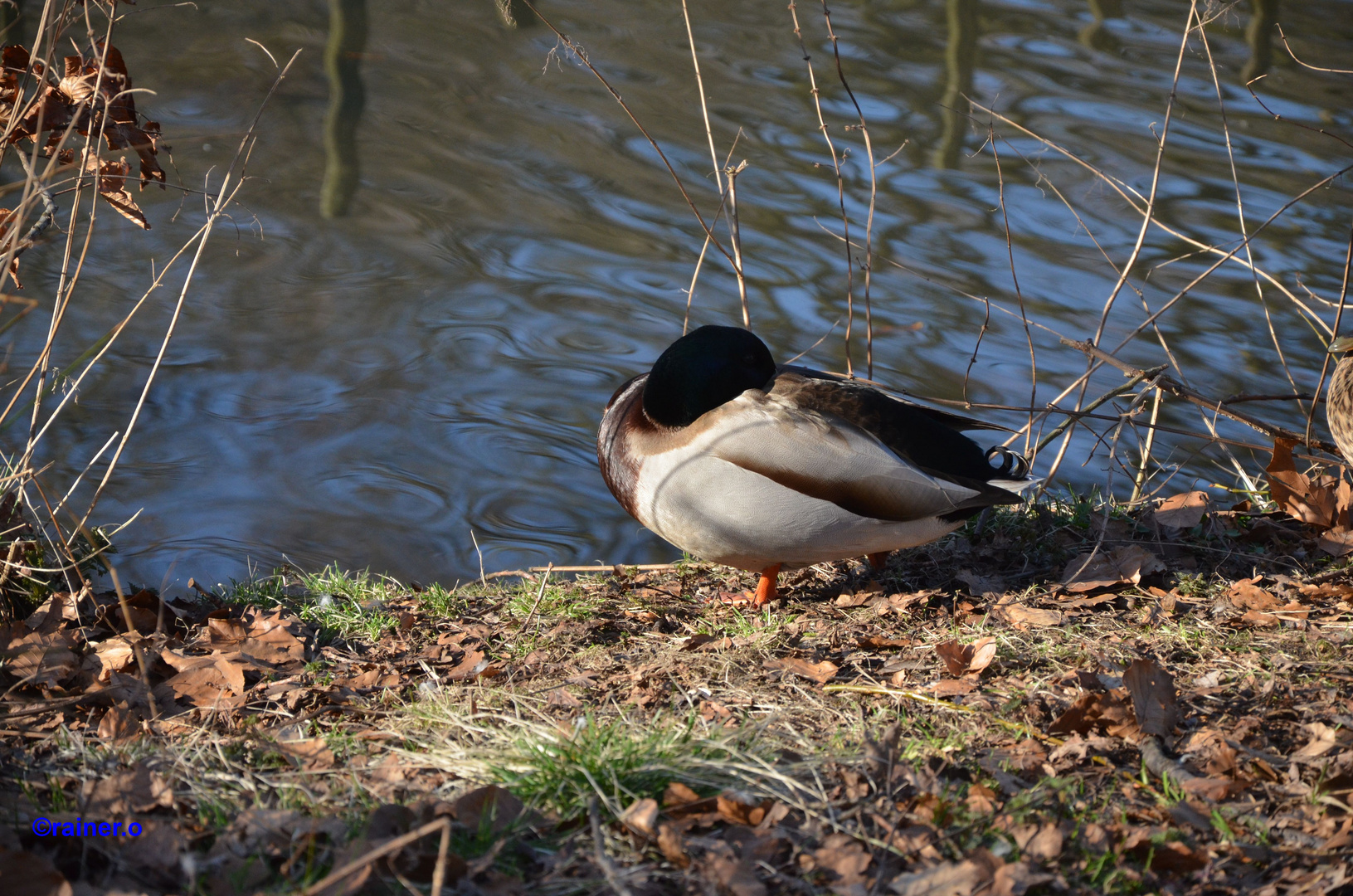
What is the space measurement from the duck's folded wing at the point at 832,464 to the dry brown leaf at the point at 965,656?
0.51 meters

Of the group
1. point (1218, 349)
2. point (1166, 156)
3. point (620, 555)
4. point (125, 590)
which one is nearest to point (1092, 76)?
point (1166, 156)

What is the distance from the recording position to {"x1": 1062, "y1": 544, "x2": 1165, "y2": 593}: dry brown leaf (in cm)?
334

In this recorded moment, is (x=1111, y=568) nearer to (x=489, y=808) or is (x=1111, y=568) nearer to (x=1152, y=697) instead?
(x=1152, y=697)

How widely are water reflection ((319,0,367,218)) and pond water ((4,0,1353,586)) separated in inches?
1.9

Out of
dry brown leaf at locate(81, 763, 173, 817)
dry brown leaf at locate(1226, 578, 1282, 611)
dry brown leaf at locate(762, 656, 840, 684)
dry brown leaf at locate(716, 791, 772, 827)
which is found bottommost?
dry brown leaf at locate(762, 656, 840, 684)

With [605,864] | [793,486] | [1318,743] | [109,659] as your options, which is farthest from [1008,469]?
[109,659]

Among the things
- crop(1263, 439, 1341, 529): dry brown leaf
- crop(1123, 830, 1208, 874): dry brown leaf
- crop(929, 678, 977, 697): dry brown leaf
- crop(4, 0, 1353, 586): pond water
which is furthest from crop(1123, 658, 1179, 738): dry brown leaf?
crop(4, 0, 1353, 586): pond water

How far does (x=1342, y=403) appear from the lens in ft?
11.1

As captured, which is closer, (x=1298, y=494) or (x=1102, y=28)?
(x=1298, y=494)

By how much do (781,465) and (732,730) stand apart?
1020 millimetres

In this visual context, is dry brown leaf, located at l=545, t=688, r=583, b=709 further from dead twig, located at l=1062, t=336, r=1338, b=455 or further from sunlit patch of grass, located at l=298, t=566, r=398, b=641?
dead twig, located at l=1062, t=336, r=1338, b=455

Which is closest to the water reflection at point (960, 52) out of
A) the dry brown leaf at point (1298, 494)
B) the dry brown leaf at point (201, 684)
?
the dry brown leaf at point (1298, 494)

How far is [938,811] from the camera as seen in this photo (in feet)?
6.60

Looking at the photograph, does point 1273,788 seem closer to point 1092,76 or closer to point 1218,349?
point 1218,349
